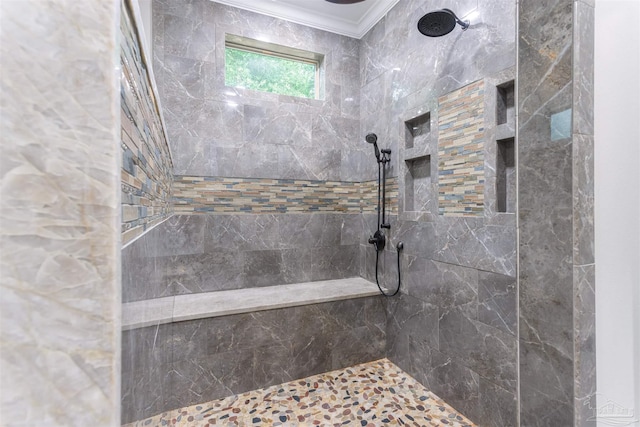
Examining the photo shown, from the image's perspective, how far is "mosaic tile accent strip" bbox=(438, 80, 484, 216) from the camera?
164 centimetres

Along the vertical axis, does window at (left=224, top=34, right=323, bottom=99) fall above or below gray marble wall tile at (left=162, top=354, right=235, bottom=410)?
above

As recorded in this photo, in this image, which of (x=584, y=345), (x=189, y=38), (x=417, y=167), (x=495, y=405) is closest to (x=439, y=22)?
(x=417, y=167)

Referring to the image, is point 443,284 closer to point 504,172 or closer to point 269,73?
point 504,172

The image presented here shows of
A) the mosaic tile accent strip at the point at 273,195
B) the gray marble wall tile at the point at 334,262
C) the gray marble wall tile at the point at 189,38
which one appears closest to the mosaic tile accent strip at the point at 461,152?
the mosaic tile accent strip at the point at 273,195

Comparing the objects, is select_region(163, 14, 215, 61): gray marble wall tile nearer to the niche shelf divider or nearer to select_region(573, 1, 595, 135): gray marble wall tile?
the niche shelf divider

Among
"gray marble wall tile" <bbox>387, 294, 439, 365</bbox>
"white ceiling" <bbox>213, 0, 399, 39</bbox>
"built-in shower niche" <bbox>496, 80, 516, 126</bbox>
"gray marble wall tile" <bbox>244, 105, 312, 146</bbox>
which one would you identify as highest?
"white ceiling" <bbox>213, 0, 399, 39</bbox>

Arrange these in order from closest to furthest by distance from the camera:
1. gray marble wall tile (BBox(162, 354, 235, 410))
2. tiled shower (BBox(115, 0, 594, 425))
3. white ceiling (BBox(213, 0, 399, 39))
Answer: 1. tiled shower (BBox(115, 0, 594, 425))
2. gray marble wall tile (BBox(162, 354, 235, 410))
3. white ceiling (BBox(213, 0, 399, 39))

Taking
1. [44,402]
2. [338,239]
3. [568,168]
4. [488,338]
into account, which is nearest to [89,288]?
[44,402]

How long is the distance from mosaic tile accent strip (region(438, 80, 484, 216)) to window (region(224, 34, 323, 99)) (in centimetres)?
144

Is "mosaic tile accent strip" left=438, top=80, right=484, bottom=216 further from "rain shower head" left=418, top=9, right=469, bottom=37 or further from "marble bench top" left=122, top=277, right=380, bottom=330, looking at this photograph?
"marble bench top" left=122, top=277, right=380, bottom=330

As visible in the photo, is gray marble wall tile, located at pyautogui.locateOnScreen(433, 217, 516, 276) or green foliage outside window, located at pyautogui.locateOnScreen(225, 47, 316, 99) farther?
green foliage outside window, located at pyautogui.locateOnScreen(225, 47, 316, 99)

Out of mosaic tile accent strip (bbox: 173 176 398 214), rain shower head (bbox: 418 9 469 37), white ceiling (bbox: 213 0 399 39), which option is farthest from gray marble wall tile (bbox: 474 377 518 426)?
white ceiling (bbox: 213 0 399 39)

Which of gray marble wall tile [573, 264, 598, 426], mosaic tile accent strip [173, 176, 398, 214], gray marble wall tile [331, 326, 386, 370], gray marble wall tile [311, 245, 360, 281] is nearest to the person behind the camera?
gray marble wall tile [573, 264, 598, 426]

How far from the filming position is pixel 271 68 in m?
2.65
